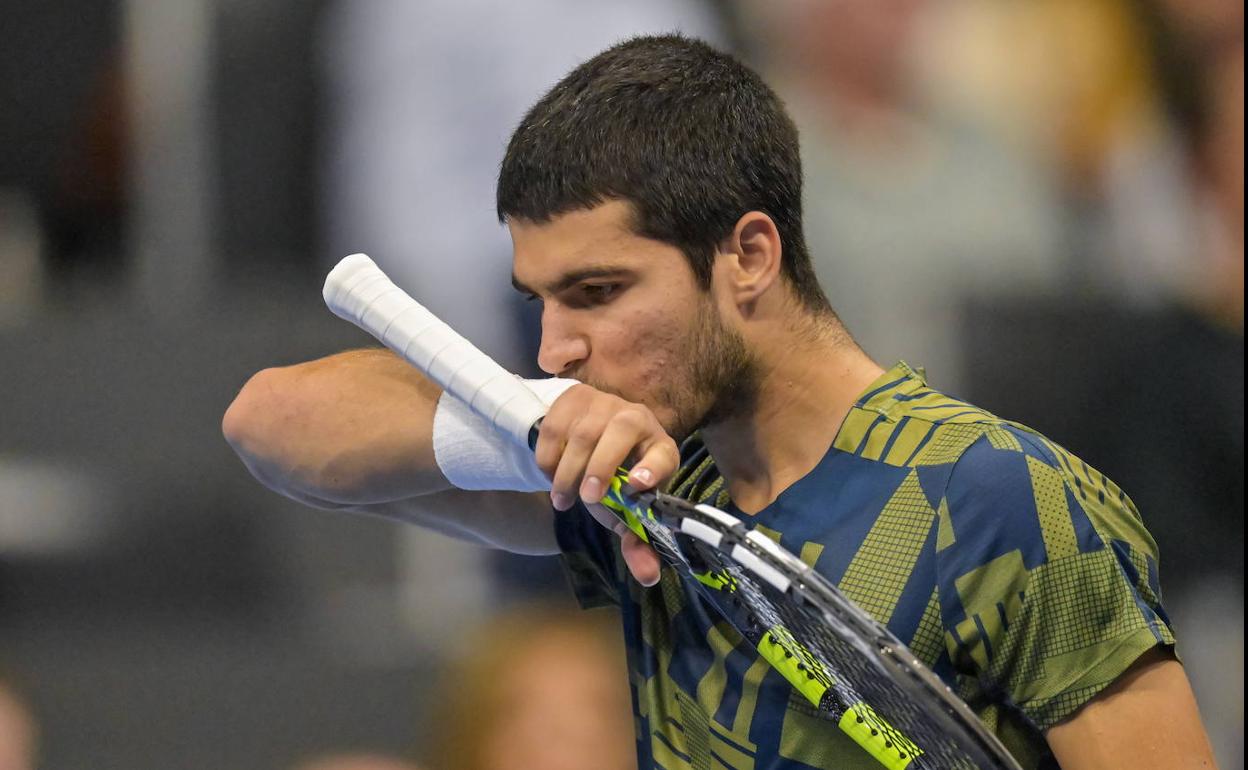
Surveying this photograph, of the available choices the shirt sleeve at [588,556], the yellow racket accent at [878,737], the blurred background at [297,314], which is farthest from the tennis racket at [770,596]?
the blurred background at [297,314]

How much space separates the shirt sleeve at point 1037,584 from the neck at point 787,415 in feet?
0.60

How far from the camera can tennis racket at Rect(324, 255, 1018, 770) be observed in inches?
38.0

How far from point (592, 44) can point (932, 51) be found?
707 mm

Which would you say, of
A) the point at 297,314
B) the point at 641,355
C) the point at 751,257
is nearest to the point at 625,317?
the point at 641,355

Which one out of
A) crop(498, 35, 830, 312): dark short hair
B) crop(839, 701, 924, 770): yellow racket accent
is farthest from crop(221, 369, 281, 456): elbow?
crop(839, 701, 924, 770): yellow racket accent

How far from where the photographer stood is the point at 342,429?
5.15 feet

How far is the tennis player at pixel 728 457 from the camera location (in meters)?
1.16

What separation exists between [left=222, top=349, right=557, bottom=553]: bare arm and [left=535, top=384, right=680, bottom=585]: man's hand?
33 cm

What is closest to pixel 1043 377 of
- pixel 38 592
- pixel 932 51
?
pixel 932 51

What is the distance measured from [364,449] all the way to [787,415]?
464mm

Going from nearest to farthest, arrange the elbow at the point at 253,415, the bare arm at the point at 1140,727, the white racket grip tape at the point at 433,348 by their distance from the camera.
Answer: the bare arm at the point at 1140,727 < the white racket grip tape at the point at 433,348 < the elbow at the point at 253,415

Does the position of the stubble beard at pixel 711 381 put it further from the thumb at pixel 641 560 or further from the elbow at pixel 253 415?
the elbow at pixel 253 415

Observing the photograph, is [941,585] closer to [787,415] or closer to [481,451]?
[787,415]

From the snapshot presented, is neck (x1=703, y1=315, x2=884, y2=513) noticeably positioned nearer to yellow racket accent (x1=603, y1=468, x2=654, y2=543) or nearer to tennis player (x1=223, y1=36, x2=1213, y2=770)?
tennis player (x1=223, y1=36, x2=1213, y2=770)
